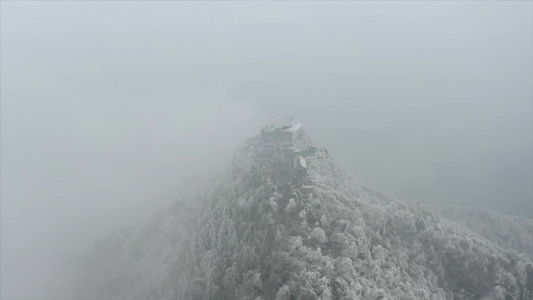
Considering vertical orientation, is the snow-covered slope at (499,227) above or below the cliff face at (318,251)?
below

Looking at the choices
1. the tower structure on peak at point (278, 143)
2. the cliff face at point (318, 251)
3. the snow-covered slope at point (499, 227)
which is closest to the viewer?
the cliff face at point (318, 251)

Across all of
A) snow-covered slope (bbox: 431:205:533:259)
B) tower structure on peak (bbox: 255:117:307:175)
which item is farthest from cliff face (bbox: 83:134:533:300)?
snow-covered slope (bbox: 431:205:533:259)

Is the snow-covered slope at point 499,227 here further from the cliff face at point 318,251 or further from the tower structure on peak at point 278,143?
the tower structure on peak at point 278,143

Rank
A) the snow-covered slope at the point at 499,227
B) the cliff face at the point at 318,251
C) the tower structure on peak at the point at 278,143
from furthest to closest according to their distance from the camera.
→ the snow-covered slope at the point at 499,227 < the tower structure on peak at the point at 278,143 < the cliff face at the point at 318,251

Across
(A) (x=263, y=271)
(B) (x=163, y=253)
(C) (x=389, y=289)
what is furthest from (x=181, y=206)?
(C) (x=389, y=289)

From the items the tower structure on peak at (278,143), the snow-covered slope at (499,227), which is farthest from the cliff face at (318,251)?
the snow-covered slope at (499,227)

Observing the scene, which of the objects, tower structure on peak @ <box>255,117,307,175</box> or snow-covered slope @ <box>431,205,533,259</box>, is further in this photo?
snow-covered slope @ <box>431,205,533,259</box>

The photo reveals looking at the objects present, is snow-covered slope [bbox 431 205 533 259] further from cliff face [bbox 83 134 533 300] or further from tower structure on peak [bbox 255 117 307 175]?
tower structure on peak [bbox 255 117 307 175]

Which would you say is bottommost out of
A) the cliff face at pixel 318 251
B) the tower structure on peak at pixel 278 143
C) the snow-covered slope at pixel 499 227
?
the snow-covered slope at pixel 499 227

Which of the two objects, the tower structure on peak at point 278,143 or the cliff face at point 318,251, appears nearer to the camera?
the cliff face at point 318,251

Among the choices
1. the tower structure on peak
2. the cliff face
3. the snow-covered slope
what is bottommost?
the snow-covered slope
